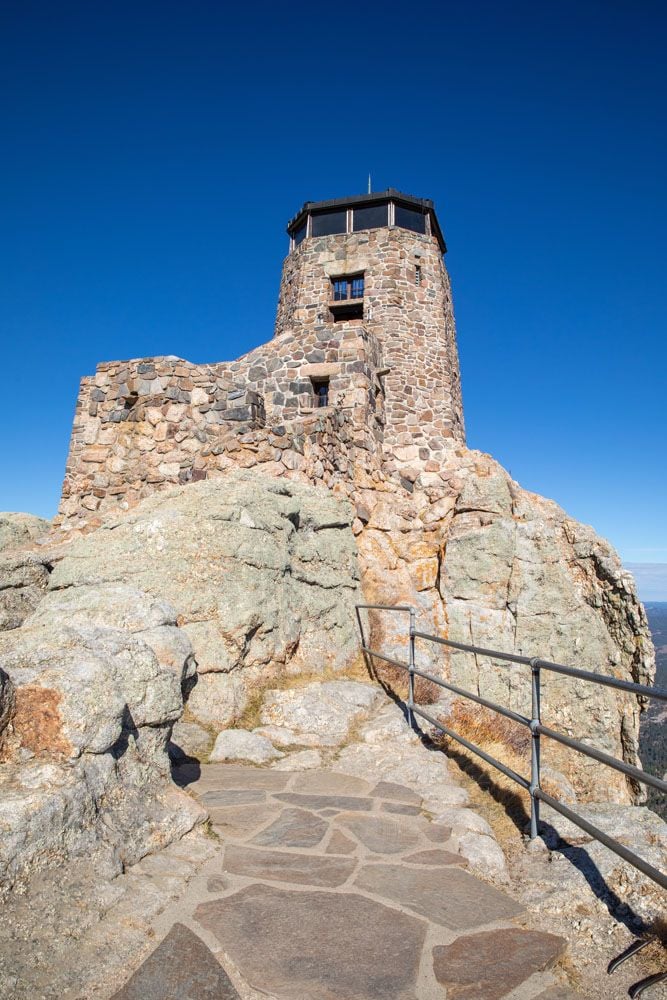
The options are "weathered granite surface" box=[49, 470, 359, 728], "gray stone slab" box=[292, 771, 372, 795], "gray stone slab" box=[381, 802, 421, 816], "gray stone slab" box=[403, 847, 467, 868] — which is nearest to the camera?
"gray stone slab" box=[403, 847, 467, 868]

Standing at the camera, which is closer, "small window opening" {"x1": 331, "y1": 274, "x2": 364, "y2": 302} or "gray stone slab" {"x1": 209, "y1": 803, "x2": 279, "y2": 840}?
"gray stone slab" {"x1": 209, "y1": 803, "x2": 279, "y2": 840}

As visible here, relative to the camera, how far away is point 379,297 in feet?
71.7

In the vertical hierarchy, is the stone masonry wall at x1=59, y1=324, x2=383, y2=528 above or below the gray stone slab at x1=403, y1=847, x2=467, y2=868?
above

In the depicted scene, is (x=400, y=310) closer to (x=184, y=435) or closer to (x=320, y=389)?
(x=320, y=389)

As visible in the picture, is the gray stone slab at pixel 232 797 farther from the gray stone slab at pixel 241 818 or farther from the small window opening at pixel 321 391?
the small window opening at pixel 321 391

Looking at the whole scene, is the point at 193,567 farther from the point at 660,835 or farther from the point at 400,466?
the point at 400,466

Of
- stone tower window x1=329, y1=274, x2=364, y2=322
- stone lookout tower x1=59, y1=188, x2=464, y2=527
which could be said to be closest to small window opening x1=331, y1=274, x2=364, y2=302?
stone tower window x1=329, y1=274, x2=364, y2=322

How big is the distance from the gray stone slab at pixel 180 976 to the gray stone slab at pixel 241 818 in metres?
1.20

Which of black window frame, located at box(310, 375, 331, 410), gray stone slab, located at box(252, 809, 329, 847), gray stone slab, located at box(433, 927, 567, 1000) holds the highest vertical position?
black window frame, located at box(310, 375, 331, 410)

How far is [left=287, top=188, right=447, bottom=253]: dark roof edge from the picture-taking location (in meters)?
23.4

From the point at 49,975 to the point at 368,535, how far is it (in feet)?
26.7

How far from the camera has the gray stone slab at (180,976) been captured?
2406 mm

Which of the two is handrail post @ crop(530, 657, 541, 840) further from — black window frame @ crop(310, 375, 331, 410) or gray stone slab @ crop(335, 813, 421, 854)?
black window frame @ crop(310, 375, 331, 410)

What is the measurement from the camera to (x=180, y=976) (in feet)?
8.23
